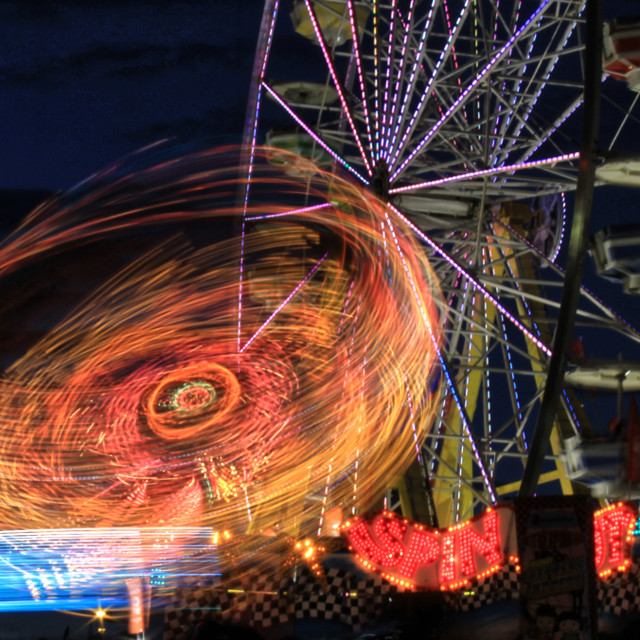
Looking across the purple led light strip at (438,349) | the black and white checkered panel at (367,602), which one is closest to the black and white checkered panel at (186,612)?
the black and white checkered panel at (367,602)

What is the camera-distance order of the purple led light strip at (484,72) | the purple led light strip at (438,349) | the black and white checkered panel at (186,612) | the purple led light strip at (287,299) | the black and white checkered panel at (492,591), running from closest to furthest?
the black and white checkered panel at (186,612)
the black and white checkered panel at (492,591)
the purple led light strip at (438,349)
the purple led light strip at (484,72)
the purple led light strip at (287,299)

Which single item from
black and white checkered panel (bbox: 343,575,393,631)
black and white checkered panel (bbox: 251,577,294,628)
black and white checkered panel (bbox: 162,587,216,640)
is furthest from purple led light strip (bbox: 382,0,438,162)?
black and white checkered panel (bbox: 162,587,216,640)

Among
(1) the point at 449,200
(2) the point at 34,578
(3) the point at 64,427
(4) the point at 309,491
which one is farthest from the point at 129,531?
(1) the point at 449,200

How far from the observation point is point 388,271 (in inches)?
499

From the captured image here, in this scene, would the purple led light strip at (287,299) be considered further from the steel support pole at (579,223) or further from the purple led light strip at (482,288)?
the steel support pole at (579,223)

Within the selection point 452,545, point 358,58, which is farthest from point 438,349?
point 358,58

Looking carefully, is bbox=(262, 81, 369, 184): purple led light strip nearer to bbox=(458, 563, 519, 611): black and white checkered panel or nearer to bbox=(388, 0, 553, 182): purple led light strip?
bbox=(388, 0, 553, 182): purple led light strip

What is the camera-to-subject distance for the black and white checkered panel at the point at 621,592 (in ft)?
26.7

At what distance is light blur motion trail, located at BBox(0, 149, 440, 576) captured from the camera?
1348 cm

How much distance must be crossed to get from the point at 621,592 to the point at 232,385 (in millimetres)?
9096

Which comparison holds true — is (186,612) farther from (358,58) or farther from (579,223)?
(358,58)

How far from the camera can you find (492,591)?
910 centimetres

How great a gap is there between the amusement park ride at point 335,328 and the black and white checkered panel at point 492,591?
4.00 feet

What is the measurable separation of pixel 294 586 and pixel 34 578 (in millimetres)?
4854
